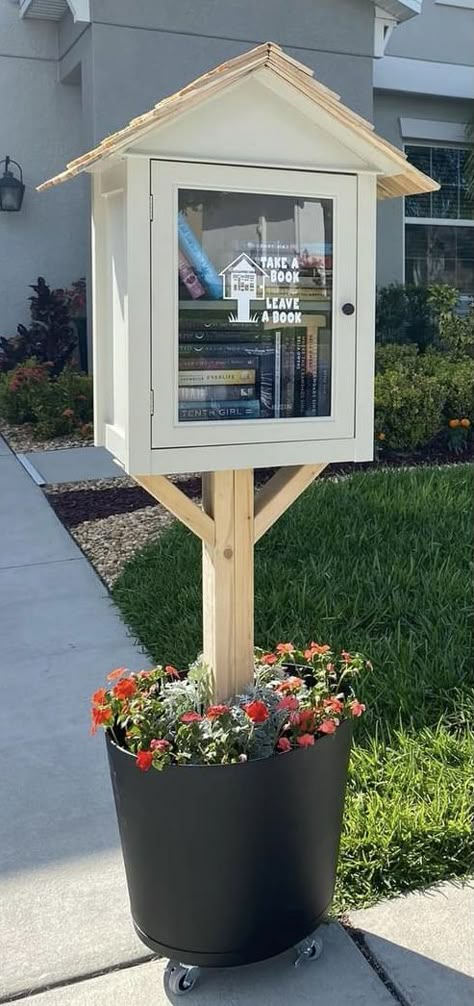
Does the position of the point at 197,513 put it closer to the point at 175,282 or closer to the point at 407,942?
the point at 175,282

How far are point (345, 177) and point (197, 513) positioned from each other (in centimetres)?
91

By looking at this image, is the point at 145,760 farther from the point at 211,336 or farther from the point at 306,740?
the point at 211,336

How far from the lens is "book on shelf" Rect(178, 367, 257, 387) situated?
7.65 feet

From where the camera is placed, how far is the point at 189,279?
229 cm

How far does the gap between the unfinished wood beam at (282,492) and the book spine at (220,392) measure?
0.87ft

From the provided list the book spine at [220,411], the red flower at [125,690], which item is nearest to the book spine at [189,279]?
the book spine at [220,411]

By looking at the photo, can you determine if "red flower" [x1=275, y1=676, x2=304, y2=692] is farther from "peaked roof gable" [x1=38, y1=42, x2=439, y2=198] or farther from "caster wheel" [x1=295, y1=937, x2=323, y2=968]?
"peaked roof gable" [x1=38, y1=42, x2=439, y2=198]

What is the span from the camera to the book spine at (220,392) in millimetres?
2340

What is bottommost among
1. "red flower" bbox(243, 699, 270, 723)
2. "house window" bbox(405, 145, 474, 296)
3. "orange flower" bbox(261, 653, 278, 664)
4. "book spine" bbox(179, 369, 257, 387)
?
"orange flower" bbox(261, 653, 278, 664)

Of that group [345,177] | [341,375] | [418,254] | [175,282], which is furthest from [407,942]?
[418,254]

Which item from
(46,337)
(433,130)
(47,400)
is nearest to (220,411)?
(47,400)

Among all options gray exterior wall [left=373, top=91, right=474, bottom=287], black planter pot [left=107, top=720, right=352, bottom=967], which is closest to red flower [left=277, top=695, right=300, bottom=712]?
black planter pot [left=107, top=720, right=352, bottom=967]

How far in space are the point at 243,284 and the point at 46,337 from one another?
7912 mm

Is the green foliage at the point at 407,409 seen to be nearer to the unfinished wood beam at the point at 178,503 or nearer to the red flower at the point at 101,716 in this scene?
the unfinished wood beam at the point at 178,503
